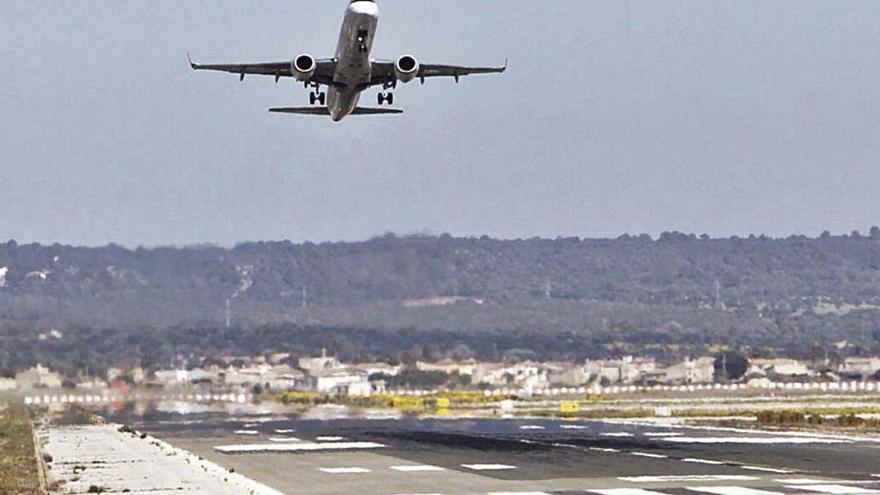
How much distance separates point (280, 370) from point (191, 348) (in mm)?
8894

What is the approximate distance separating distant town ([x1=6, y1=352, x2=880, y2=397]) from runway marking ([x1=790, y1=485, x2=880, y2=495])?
5624 centimetres

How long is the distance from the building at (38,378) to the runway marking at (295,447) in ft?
99.1

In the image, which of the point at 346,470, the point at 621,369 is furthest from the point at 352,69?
the point at 621,369

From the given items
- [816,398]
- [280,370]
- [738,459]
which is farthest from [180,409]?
[738,459]

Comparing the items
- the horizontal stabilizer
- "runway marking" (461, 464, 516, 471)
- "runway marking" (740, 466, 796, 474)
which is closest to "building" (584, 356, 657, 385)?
the horizontal stabilizer

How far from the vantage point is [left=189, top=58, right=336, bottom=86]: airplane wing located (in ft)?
175

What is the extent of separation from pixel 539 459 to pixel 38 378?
142 ft

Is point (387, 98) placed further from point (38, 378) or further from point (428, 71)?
point (38, 378)

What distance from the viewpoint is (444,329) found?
9806cm

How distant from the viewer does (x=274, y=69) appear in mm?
54969

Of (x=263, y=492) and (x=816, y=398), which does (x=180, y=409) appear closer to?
(x=816, y=398)

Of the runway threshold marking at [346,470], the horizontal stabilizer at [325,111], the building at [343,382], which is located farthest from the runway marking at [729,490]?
the building at [343,382]

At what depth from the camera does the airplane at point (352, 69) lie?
5031 cm

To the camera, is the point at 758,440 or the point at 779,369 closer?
the point at 758,440
